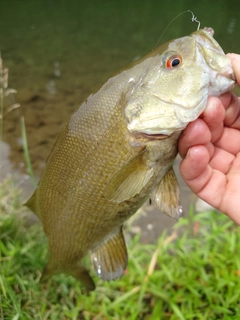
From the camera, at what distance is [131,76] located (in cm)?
169

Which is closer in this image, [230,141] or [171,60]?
[171,60]

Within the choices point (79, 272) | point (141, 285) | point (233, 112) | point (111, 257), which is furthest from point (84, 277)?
point (233, 112)

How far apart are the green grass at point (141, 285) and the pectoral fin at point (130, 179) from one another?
117cm

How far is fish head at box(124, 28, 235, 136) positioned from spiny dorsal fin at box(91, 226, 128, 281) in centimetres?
72

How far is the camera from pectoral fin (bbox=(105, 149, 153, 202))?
1638 mm

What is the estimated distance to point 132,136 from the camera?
64.7 inches

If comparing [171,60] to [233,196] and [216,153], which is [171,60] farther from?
[233,196]

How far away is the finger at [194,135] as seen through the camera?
165 centimetres

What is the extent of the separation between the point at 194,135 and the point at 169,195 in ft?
1.09

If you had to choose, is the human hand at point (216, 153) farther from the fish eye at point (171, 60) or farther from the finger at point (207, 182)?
the fish eye at point (171, 60)

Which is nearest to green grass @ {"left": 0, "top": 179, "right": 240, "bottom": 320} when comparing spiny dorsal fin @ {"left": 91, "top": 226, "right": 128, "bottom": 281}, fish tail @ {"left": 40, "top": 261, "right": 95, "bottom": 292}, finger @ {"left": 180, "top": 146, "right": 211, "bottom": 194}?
fish tail @ {"left": 40, "top": 261, "right": 95, "bottom": 292}

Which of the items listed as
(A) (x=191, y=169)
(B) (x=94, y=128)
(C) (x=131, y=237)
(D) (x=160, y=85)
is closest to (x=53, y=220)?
(B) (x=94, y=128)

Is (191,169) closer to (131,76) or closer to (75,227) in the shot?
(131,76)

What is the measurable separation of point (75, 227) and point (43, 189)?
0.83 ft
